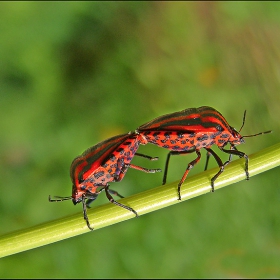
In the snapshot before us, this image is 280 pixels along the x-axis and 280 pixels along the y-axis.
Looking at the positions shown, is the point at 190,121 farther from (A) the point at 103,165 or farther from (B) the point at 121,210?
(B) the point at 121,210

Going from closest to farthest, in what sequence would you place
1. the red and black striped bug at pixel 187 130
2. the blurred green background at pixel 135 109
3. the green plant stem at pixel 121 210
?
the green plant stem at pixel 121 210
the red and black striped bug at pixel 187 130
the blurred green background at pixel 135 109

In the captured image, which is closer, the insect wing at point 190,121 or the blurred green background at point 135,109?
the insect wing at point 190,121

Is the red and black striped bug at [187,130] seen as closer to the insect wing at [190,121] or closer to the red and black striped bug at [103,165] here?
the insect wing at [190,121]

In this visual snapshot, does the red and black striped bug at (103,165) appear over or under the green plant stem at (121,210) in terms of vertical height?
over

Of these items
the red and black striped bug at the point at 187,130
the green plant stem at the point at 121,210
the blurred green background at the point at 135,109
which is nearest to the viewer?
the green plant stem at the point at 121,210

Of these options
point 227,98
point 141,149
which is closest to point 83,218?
point 141,149

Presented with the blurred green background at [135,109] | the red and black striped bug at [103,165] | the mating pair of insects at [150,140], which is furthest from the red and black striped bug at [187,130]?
the blurred green background at [135,109]

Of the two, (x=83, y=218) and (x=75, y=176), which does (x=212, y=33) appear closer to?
(x=75, y=176)
